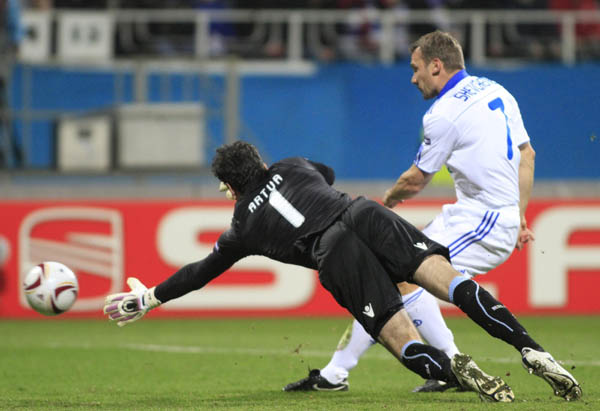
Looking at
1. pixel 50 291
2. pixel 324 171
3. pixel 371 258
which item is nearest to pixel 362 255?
pixel 371 258

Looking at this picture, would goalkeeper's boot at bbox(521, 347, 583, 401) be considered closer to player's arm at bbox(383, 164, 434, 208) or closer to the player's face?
player's arm at bbox(383, 164, 434, 208)

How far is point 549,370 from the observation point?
18.6 ft

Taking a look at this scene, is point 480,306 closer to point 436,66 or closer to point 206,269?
point 436,66

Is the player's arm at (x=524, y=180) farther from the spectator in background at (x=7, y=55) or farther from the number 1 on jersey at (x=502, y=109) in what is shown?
the spectator in background at (x=7, y=55)

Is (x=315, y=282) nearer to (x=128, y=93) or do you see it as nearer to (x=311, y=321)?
(x=311, y=321)

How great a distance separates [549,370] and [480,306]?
486 millimetres

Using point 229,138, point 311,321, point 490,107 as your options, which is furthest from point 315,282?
point 490,107

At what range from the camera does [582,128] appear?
1633cm

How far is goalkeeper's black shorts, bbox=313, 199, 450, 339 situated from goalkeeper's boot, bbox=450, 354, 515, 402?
0.49 m

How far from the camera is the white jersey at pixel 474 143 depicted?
643 cm

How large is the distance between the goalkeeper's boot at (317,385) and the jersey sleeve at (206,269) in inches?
38.1

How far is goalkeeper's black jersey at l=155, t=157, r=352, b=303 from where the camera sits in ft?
20.6

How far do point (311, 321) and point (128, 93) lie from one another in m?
5.28

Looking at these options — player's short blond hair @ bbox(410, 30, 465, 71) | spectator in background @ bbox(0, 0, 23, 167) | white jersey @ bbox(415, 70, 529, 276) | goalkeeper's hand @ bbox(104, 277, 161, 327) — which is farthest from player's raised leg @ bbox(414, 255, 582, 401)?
spectator in background @ bbox(0, 0, 23, 167)
